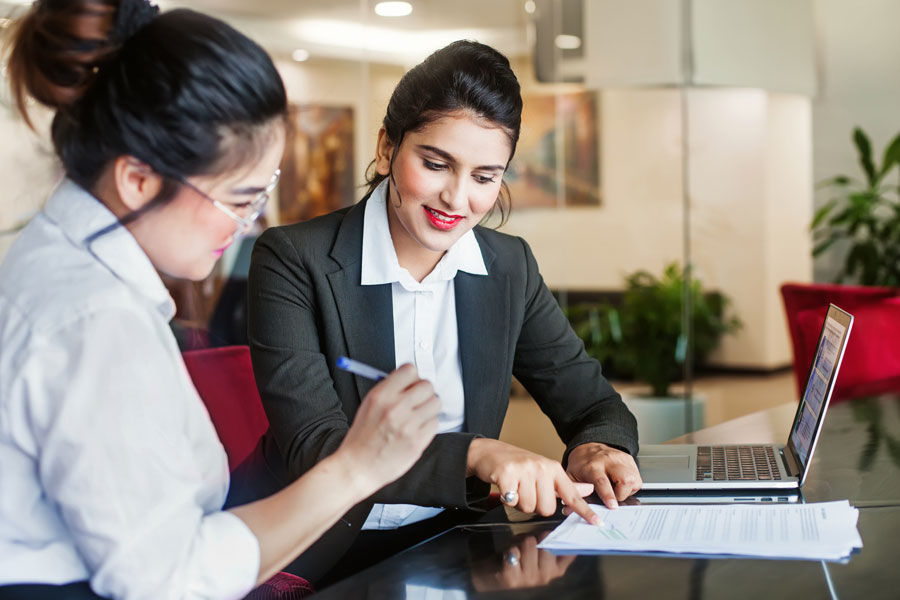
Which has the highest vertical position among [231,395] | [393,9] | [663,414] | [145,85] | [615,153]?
[393,9]

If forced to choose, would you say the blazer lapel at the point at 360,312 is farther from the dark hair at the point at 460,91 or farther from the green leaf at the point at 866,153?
the green leaf at the point at 866,153

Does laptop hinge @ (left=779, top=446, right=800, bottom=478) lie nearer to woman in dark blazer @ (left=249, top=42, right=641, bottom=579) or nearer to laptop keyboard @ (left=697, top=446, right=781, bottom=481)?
laptop keyboard @ (left=697, top=446, right=781, bottom=481)

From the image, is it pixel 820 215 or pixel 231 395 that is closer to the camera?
pixel 231 395

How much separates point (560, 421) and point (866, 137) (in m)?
5.20

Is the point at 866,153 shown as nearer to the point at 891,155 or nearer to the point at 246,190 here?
the point at 891,155

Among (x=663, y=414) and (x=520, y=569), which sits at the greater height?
(x=520, y=569)

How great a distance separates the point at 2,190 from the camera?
4.26 metres

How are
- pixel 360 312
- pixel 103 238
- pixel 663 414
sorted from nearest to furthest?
pixel 103 238
pixel 360 312
pixel 663 414

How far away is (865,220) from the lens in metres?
6.16

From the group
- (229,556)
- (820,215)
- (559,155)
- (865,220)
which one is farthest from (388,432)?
(820,215)

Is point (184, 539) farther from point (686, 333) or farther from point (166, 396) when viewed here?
point (686, 333)

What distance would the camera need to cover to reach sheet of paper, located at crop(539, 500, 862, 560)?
3.92 feet

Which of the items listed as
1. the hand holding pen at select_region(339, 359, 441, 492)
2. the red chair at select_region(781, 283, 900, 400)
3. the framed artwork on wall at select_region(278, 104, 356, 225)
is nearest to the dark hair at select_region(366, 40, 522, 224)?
the hand holding pen at select_region(339, 359, 441, 492)

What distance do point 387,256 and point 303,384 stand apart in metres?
0.32
